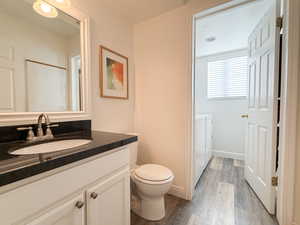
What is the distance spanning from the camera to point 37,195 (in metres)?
0.55

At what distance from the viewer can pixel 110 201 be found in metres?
0.88

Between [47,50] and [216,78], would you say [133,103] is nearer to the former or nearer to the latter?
[47,50]

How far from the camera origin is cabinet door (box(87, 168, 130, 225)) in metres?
0.76

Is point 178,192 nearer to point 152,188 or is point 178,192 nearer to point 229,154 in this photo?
point 152,188

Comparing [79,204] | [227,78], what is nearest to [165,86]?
[79,204]

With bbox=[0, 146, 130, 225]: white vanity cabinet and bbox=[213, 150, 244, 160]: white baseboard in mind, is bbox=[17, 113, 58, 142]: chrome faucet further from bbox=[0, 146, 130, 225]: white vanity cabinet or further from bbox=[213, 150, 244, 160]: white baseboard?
bbox=[213, 150, 244, 160]: white baseboard

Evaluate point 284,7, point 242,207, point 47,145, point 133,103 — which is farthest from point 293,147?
point 47,145

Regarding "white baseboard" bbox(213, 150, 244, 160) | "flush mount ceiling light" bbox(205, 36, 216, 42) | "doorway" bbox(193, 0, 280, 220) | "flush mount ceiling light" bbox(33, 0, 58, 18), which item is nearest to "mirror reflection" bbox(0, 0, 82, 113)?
"flush mount ceiling light" bbox(33, 0, 58, 18)

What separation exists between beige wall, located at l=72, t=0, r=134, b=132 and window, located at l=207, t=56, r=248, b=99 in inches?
80.1

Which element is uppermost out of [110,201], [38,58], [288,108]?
[38,58]

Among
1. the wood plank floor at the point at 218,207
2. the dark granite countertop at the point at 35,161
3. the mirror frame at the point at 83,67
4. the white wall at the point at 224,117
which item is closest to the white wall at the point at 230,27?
the white wall at the point at 224,117

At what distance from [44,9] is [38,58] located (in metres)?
0.37

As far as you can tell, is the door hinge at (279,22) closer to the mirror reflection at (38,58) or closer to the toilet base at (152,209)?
the mirror reflection at (38,58)

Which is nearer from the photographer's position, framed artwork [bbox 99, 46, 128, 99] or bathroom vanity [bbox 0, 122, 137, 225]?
bathroom vanity [bbox 0, 122, 137, 225]
